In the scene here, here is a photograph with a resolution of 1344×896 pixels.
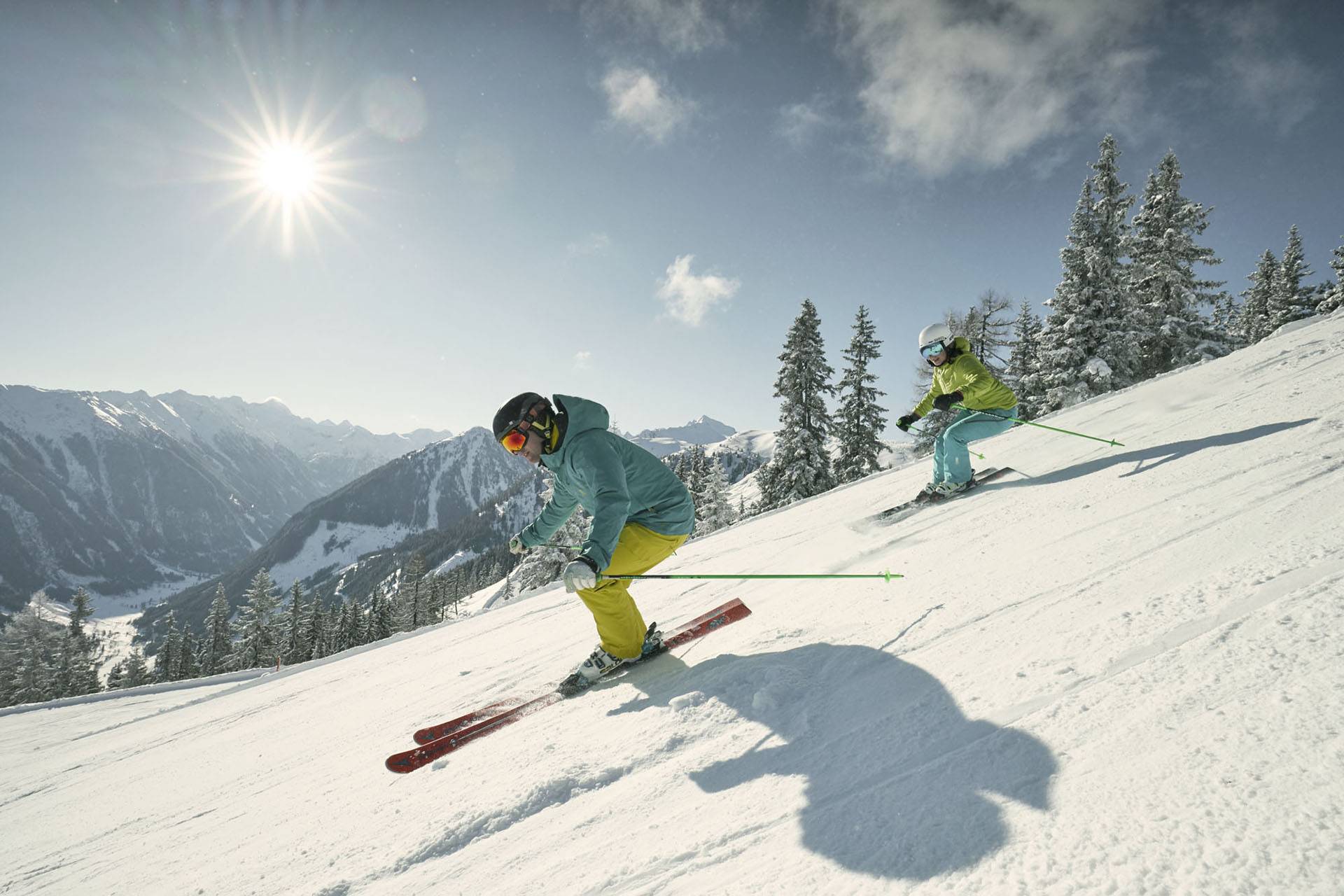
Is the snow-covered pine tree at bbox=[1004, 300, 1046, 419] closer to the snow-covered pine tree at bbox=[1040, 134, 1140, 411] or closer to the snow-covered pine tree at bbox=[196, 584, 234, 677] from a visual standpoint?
the snow-covered pine tree at bbox=[1040, 134, 1140, 411]

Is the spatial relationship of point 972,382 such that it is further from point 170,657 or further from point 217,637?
point 170,657

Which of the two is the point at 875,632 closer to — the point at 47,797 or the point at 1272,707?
the point at 1272,707

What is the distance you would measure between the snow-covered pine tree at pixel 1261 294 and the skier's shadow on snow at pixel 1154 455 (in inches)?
1819

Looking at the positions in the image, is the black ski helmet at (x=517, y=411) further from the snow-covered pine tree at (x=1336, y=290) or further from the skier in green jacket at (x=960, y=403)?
the snow-covered pine tree at (x=1336, y=290)

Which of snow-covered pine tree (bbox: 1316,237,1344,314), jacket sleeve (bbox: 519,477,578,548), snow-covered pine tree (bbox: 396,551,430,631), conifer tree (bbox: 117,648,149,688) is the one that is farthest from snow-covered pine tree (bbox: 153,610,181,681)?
snow-covered pine tree (bbox: 1316,237,1344,314)

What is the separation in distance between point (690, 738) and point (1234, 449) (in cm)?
534

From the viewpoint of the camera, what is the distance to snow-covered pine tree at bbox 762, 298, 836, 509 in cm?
2638

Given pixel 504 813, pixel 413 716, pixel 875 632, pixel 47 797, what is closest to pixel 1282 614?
pixel 875 632

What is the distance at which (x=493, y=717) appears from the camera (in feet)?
11.9

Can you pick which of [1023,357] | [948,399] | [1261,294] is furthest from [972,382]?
[1261,294]

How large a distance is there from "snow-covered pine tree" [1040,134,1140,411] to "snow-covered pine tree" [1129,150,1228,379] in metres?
1.45

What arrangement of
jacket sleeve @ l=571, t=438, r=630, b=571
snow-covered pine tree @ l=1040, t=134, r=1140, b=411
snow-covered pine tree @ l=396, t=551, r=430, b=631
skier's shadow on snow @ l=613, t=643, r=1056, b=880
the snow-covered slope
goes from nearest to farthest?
the snow-covered slope
skier's shadow on snow @ l=613, t=643, r=1056, b=880
jacket sleeve @ l=571, t=438, r=630, b=571
snow-covered pine tree @ l=1040, t=134, r=1140, b=411
snow-covered pine tree @ l=396, t=551, r=430, b=631

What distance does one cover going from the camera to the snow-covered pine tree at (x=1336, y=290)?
2966 cm

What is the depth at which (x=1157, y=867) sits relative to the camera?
1.39m
